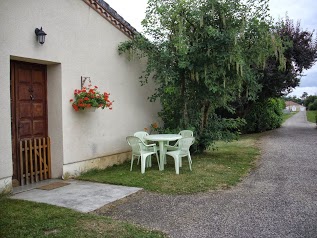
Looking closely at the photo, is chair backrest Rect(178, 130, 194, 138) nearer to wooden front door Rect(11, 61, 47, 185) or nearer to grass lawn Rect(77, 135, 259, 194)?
grass lawn Rect(77, 135, 259, 194)

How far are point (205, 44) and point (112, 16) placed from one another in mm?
2477

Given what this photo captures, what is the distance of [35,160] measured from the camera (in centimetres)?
595

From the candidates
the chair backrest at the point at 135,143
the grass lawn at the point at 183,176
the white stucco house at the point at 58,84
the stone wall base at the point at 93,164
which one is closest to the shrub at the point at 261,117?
the grass lawn at the point at 183,176

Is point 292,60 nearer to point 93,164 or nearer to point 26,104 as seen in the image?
point 93,164

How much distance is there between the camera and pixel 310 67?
1533cm

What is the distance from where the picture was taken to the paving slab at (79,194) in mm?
4565

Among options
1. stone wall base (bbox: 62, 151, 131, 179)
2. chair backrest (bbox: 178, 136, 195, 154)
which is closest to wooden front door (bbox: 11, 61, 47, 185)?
stone wall base (bbox: 62, 151, 131, 179)

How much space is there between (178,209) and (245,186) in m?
1.94

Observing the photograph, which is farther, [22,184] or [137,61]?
[137,61]

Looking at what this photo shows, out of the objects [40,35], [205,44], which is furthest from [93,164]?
[205,44]

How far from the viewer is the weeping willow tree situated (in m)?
7.22

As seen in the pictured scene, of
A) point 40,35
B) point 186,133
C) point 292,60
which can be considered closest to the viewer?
point 40,35

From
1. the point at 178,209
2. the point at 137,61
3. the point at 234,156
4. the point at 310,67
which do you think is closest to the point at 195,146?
the point at 234,156

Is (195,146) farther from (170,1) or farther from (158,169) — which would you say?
(170,1)
